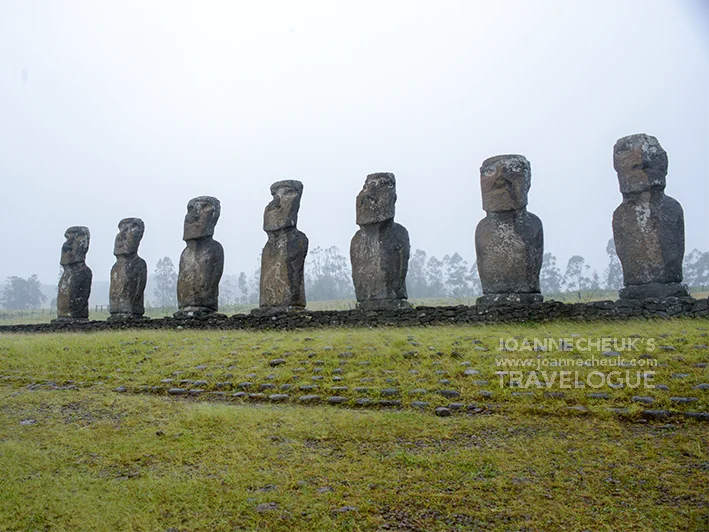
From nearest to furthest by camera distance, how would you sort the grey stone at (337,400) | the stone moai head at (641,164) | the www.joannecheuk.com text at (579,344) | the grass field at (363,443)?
the grass field at (363,443) < the grey stone at (337,400) < the www.joannecheuk.com text at (579,344) < the stone moai head at (641,164)

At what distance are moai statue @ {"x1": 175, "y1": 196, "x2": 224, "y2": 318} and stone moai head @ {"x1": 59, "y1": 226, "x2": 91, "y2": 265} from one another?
4865 millimetres

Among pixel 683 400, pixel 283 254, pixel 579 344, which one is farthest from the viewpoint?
pixel 283 254

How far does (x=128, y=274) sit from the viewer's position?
17812mm

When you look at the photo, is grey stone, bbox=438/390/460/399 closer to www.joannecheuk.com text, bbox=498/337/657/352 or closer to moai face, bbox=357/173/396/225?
www.joannecheuk.com text, bbox=498/337/657/352

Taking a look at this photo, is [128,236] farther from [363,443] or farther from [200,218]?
[363,443]

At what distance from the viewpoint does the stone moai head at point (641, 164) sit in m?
12.2

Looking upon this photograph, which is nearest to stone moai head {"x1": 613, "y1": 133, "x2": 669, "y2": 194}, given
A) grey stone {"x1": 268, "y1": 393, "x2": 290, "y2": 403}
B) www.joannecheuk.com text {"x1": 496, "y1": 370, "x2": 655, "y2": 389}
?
www.joannecheuk.com text {"x1": 496, "y1": 370, "x2": 655, "y2": 389}

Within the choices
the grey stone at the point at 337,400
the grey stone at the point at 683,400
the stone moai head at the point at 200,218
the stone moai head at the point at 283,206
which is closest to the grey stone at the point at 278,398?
the grey stone at the point at 337,400

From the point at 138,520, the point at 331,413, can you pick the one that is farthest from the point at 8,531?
the point at 331,413

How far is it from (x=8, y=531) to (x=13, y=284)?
94069 mm

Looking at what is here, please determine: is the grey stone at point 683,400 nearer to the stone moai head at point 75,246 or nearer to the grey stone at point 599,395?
the grey stone at point 599,395

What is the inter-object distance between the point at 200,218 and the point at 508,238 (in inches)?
348

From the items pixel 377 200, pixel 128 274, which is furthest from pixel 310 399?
pixel 128 274

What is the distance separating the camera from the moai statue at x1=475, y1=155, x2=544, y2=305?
498 inches
